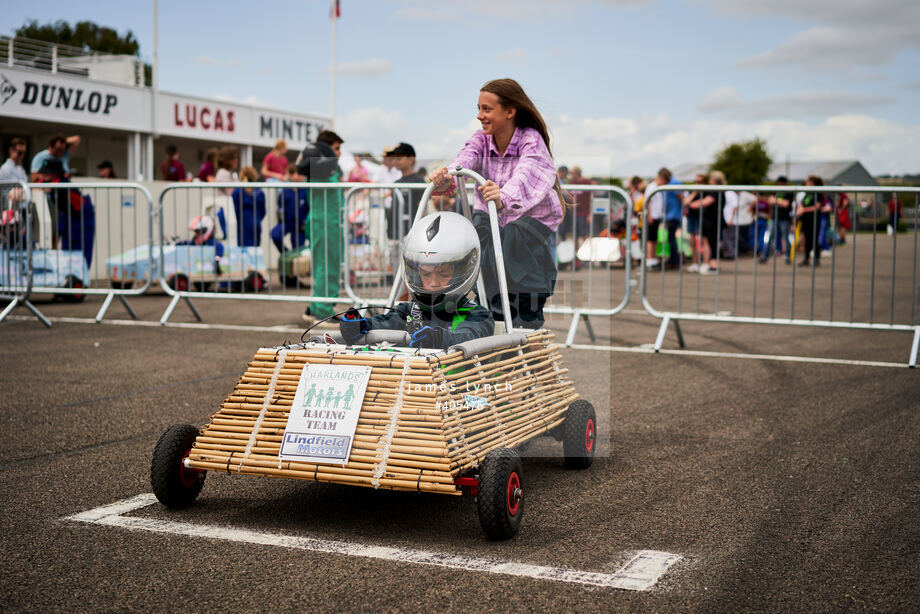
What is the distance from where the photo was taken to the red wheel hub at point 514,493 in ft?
11.4

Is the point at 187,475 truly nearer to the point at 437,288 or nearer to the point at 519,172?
the point at 437,288

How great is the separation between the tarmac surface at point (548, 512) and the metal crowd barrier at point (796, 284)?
1595 mm

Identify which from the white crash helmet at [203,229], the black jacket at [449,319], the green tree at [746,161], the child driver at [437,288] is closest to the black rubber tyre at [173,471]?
the child driver at [437,288]

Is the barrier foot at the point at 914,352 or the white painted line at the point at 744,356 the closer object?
the barrier foot at the point at 914,352

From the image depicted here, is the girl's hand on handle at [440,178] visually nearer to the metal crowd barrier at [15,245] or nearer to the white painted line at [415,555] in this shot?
the white painted line at [415,555]

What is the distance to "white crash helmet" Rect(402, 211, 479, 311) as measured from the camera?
402 cm

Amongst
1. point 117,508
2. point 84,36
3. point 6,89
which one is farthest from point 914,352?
point 84,36

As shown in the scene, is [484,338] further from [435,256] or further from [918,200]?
[918,200]

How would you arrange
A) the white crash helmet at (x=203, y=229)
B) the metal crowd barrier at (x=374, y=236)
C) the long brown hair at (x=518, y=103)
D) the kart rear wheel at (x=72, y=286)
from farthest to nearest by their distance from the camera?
1. the white crash helmet at (x=203, y=229)
2. the kart rear wheel at (x=72, y=286)
3. the metal crowd barrier at (x=374, y=236)
4. the long brown hair at (x=518, y=103)

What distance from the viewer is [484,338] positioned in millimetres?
4000

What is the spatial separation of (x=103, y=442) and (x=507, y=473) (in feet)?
8.62

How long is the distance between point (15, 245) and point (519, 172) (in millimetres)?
8204

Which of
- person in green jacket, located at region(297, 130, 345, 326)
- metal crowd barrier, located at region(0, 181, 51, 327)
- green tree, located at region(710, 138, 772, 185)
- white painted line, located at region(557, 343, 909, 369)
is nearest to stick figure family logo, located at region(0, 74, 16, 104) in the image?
metal crowd barrier, located at region(0, 181, 51, 327)

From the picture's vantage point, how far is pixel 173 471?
374 cm
